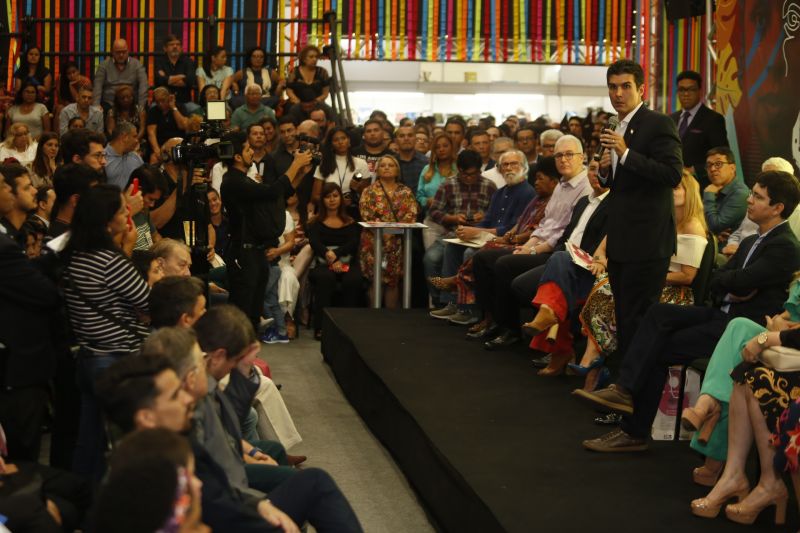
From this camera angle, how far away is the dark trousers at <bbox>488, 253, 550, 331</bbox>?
591 cm

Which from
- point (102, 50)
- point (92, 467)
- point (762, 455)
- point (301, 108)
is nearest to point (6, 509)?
point (92, 467)

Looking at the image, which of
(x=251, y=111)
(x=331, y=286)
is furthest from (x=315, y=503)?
(x=251, y=111)

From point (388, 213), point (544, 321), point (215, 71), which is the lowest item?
point (544, 321)

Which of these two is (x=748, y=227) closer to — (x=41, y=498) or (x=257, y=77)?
(x=41, y=498)

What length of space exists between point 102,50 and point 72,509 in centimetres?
942

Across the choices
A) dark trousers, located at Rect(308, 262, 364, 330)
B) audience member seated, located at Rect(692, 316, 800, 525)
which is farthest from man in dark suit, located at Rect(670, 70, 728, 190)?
audience member seated, located at Rect(692, 316, 800, 525)

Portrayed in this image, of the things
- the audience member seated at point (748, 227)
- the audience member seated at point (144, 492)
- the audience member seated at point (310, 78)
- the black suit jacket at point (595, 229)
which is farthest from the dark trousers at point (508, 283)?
the audience member seated at point (310, 78)

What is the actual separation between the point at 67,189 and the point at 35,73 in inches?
281

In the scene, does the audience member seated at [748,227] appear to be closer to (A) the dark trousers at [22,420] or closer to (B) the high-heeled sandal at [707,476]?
(B) the high-heeled sandal at [707,476]

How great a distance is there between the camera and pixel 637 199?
435 cm

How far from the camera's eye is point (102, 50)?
38.8 feet

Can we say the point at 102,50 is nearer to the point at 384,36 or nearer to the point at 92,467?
the point at 384,36

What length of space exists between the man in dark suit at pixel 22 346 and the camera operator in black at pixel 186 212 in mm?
1486

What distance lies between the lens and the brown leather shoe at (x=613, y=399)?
Result: 4.31 m
